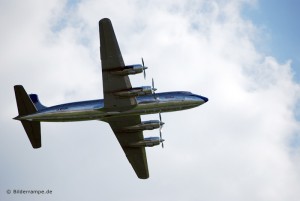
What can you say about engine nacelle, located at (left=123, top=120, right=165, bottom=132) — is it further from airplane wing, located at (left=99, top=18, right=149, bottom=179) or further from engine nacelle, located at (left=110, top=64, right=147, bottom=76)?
engine nacelle, located at (left=110, top=64, right=147, bottom=76)

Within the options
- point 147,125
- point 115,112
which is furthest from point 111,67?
point 147,125

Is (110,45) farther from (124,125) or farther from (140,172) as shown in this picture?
(140,172)

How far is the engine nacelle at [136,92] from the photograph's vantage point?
50191 millimetres

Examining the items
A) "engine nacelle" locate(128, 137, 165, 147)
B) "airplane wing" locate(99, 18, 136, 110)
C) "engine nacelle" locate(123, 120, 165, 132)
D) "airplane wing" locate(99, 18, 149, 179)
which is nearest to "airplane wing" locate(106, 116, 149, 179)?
"airplane wing" locate(99, 18, 149, 179)

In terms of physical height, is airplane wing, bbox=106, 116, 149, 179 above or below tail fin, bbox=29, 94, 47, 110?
below

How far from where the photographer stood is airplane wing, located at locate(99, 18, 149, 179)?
1898 inches

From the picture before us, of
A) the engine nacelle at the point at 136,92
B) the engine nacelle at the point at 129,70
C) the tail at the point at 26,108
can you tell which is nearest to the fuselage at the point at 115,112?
the tail at the point at 26,108

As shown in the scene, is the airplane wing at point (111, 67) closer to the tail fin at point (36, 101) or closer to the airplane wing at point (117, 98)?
the airplane wing at point (117, 98)

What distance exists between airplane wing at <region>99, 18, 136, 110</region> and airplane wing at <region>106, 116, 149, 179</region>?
5.62m

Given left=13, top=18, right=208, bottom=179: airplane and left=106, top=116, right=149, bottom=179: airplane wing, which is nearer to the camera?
left=13, top=18, right=208, bottom=179: airplane

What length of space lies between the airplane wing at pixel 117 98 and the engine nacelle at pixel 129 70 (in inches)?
14.0

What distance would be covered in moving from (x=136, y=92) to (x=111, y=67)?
3.83 meters

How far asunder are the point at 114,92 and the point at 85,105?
357cm

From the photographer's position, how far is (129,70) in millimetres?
49688
